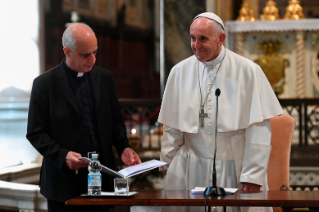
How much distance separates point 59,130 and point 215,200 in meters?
1.15

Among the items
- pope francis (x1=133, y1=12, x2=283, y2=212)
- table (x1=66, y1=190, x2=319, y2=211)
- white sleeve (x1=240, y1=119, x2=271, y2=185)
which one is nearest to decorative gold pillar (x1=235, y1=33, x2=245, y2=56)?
pope francis (x1=133, y1=12, x2=283, y2=212)

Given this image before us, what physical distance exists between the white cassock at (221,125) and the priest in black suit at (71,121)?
1.24 feet

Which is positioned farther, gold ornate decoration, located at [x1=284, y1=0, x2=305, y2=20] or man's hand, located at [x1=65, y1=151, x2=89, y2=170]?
gold ornate decoration, located at [x1=284, y1=0, x2=305, y2=20]

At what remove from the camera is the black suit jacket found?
318 centimetres

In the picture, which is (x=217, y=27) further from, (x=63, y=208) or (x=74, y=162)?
(x=63, y=208)

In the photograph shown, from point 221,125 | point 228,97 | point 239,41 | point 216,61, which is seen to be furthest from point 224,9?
point 221,125

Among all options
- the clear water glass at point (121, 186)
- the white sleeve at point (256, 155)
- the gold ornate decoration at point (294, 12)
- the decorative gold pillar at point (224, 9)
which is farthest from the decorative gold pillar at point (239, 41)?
the clear water glass at point (121, 186)

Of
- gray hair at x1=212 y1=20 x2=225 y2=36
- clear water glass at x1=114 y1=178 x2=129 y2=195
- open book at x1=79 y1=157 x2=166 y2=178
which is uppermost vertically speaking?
gray hair at x1=212 y1=20 x2=225 y2=36

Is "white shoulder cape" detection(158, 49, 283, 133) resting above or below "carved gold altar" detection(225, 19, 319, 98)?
below

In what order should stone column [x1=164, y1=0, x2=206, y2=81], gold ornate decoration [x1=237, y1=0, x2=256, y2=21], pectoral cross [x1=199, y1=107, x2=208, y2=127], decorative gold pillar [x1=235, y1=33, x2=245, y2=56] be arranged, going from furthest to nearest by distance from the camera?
gold ornate decoration [x1=237, y1=0, x2=256, y2=21]
decorative gold pillar [x1=235, y1=33, x2=245, y2=56]
stone column [x1=164, y1=0, x2=206, y2=81]
pectoral cross [x1=199, y1=107, x2=208, y2=127]

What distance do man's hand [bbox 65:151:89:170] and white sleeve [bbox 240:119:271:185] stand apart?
100 centimetres

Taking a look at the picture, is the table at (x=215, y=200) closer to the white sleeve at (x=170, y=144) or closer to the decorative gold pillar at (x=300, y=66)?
the white sleeve at (x=170, y=144)

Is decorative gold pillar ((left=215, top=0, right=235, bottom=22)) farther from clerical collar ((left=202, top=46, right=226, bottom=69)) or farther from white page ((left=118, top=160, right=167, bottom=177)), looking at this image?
white page ((left=118, top=160, right=167, bottom=177))

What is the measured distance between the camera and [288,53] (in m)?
9.66
